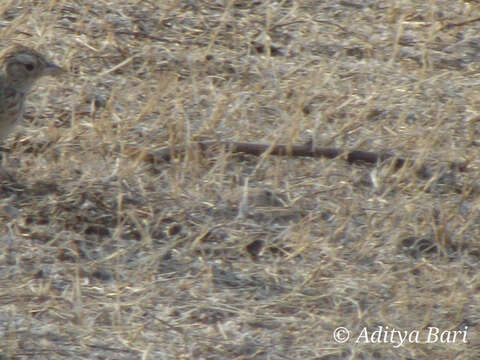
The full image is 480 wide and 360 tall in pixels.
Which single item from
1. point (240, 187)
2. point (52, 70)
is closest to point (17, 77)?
point (52, 70)

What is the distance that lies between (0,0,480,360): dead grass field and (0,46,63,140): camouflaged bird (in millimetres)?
239

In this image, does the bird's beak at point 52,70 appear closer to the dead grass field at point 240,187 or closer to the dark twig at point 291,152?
the dead grass field at point 240,187

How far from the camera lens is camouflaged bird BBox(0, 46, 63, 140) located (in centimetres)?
569

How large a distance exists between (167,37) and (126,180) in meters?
1.77

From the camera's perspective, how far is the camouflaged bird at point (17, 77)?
5688 mm

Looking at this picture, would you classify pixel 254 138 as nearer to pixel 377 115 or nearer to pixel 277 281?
pixel 377 115

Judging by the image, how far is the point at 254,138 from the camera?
6176mm

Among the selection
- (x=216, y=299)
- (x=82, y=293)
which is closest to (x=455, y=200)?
(x=216, y=299)
